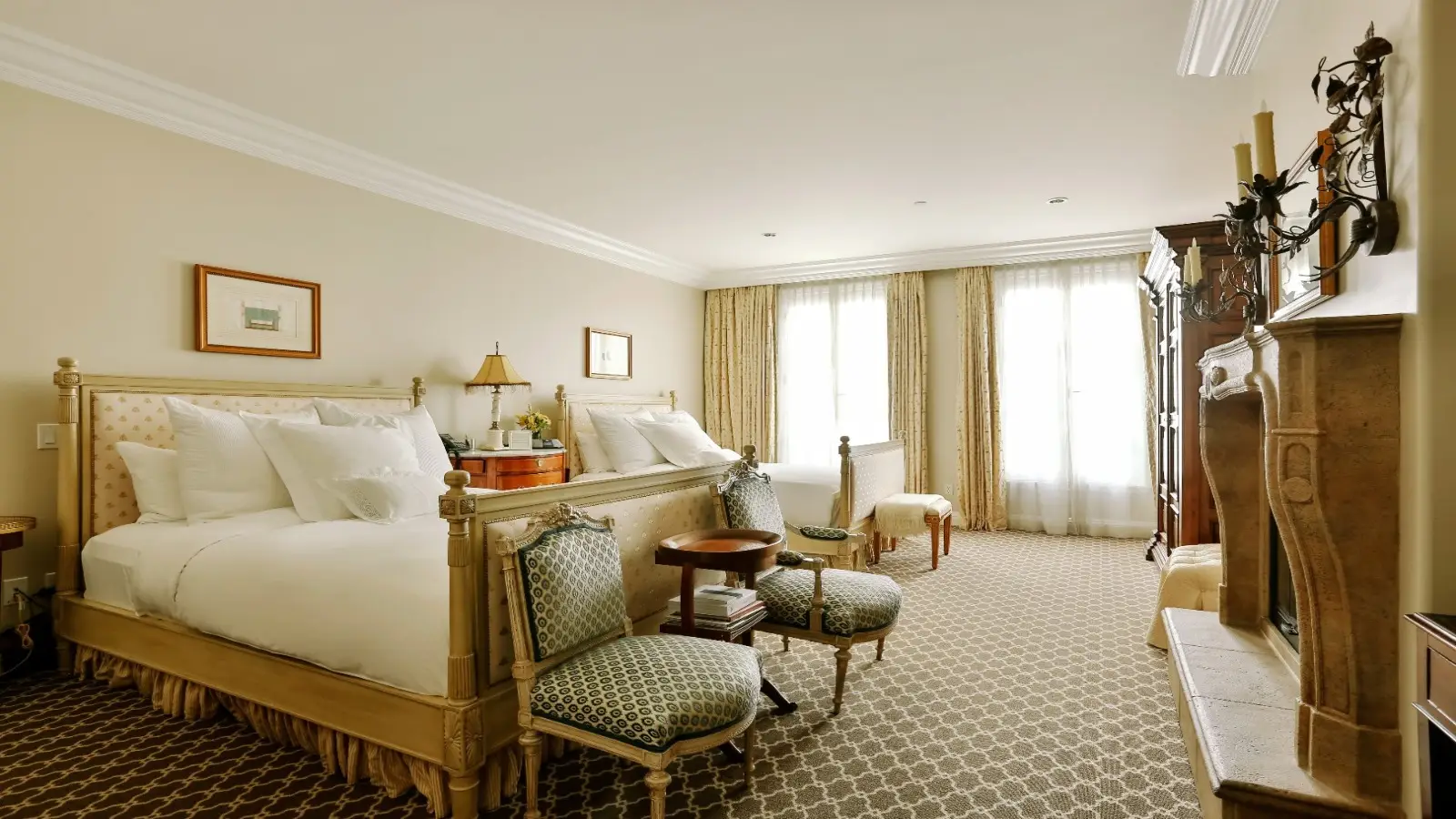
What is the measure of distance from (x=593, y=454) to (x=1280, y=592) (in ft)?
14.5

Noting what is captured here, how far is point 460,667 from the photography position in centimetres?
200

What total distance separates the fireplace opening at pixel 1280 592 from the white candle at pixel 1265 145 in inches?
48.6

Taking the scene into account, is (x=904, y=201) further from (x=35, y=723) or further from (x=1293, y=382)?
(x=35, y=723)

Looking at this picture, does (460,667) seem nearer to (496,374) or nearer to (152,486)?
(152,486)

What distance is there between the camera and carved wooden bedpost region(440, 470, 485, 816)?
6.51ft

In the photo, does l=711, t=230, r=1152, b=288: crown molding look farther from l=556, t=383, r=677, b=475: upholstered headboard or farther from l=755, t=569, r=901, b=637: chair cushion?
l=755, t=569, r=901, b=637: chair cushion

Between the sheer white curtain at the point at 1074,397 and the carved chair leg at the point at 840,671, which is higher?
the sheer white curtain at the point at 1074,397

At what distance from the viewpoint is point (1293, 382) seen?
1.65 m

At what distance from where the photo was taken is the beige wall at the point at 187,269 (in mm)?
3027

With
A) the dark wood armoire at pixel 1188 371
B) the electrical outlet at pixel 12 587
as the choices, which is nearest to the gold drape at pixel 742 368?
the dark wood armoire at pixel 1188 371

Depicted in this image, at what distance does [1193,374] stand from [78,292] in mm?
5826

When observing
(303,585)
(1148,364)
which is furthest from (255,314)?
(1148,364)

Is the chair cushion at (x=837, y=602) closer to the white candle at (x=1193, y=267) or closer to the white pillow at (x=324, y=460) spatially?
the white pillow at (x=324, y=460)

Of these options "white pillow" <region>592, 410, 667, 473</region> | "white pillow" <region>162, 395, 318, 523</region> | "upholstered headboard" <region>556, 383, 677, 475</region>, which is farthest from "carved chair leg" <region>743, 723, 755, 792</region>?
"upholstered headboard" <region>556, 383, 677, 475</region>
